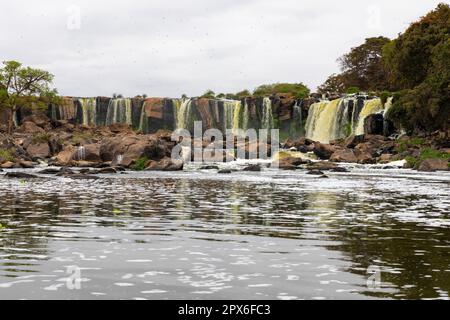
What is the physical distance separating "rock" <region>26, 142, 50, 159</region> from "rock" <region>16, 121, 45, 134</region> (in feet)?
58.8

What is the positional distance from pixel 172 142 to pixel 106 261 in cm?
5089

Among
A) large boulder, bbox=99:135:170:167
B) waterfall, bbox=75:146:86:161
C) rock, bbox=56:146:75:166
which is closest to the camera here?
large boulder, bbox=99:135:170:167

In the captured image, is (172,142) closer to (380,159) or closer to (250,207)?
(380,159)

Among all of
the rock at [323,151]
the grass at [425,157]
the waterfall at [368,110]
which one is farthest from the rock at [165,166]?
the waterfall at [368,110]

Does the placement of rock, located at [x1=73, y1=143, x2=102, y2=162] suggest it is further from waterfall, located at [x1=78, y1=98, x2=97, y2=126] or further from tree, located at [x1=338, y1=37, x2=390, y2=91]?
tree, located at [x1=338, y1=37, x2=390, y2=91]

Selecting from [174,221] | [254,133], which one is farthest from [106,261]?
[254,133]

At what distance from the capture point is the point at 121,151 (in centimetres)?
5088

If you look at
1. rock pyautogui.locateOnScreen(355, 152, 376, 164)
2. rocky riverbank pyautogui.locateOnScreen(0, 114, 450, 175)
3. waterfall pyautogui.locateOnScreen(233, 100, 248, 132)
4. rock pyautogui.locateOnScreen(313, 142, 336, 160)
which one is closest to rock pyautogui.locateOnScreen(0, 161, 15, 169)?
rocky riverbank pyautogui.locateOnScreen(0, 114, 450, 175)

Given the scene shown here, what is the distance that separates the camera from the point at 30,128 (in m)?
80.4

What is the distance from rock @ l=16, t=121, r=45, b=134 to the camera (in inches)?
3116

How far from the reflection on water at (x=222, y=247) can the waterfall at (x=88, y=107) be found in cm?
7129

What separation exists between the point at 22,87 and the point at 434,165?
53313 mm

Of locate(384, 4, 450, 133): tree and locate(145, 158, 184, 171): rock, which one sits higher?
locate(384, 4, 450, 133): tree

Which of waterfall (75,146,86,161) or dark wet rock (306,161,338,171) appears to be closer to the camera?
dark wet rock (306,161,338,171)
